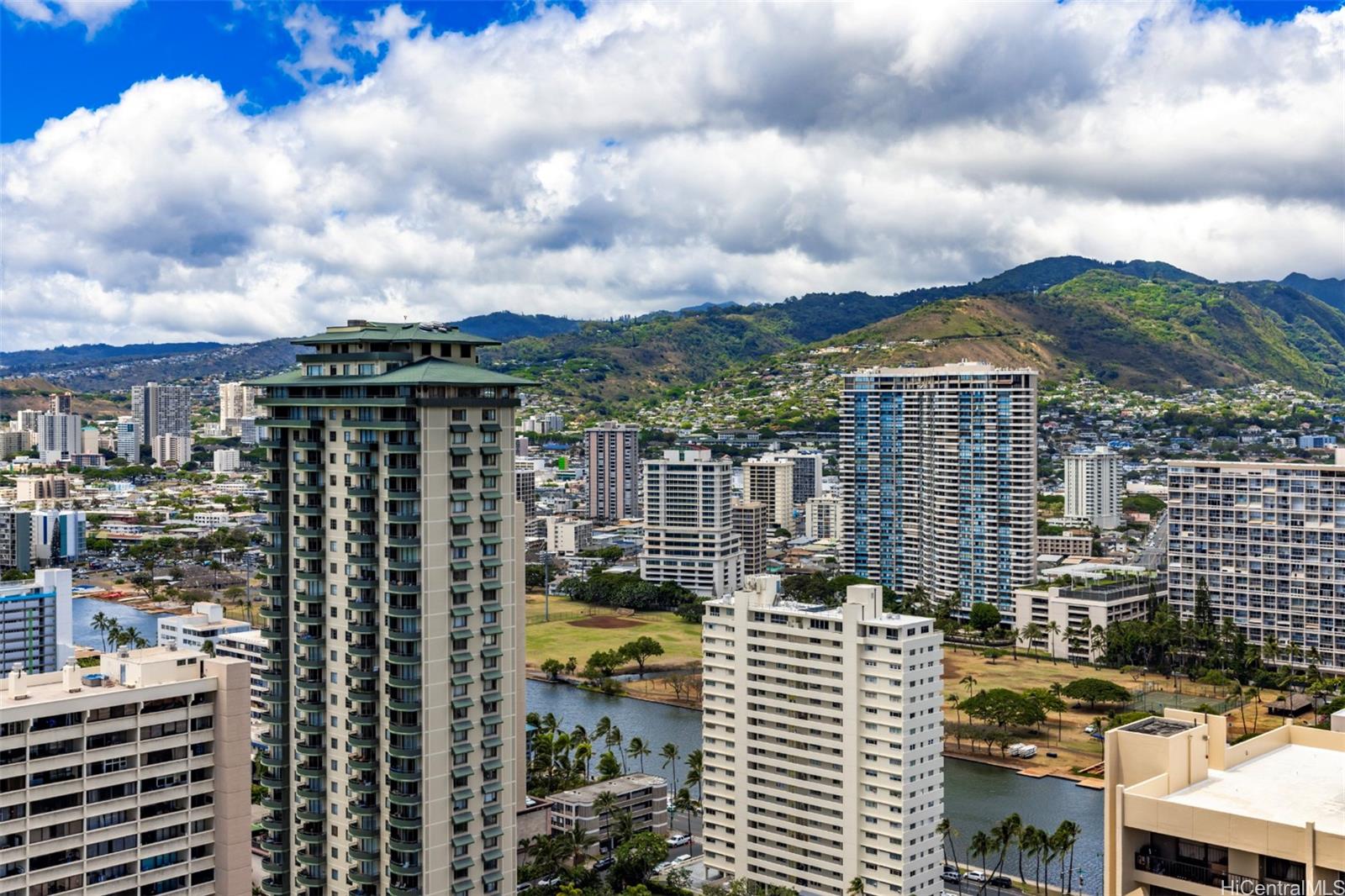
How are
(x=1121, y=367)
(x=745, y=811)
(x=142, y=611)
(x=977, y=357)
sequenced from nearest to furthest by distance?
(x=745, y=811) < (x=142, y=611) < (x=977, y=357) < (x=1121, y=367)

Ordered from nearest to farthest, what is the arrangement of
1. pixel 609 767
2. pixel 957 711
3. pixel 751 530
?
pixel 609 767, pixel 957 711, pixel 751 530

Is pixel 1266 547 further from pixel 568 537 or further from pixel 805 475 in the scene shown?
pixel 805 475

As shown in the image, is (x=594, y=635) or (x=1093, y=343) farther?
(x=1093, y=343)

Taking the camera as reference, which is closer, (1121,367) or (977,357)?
(977,357)

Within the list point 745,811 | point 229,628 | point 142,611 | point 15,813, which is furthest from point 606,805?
point 142,611

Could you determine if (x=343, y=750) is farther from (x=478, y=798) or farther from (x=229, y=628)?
(x=229, y=628)

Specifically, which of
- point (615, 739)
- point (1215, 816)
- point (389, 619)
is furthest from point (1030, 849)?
point (1215, 816)

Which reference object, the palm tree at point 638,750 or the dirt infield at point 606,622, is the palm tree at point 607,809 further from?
the dirt infield at point 606,622
